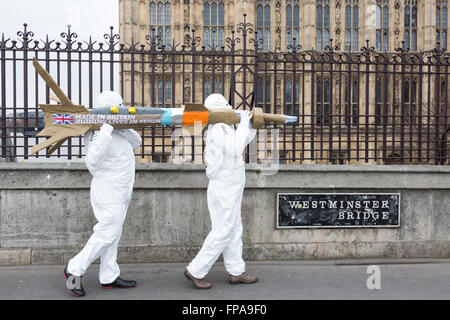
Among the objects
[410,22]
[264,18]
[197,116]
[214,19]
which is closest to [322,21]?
[264,18]

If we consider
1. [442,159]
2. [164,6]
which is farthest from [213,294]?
[164,6]

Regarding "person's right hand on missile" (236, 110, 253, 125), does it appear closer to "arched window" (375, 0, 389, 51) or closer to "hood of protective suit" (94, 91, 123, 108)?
"hood of protective suit" (94, 91, 123, 108)

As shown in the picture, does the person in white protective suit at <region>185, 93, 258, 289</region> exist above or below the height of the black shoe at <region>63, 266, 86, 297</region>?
above

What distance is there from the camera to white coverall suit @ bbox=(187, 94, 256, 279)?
4621 millimetres

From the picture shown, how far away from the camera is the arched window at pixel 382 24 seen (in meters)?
27.9

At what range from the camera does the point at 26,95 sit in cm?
606

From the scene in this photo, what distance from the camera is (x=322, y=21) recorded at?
2781cm

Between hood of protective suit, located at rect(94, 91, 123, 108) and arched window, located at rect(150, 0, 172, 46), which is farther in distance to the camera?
arched window, located at rect(150, 0, 172, 46)

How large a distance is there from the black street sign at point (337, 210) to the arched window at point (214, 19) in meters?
22.5

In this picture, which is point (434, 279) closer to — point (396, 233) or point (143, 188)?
point (396, 233)

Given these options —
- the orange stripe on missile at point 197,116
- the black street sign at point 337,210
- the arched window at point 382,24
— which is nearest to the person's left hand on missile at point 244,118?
the orange stripe on missile at point 197,116

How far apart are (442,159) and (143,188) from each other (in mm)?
4612

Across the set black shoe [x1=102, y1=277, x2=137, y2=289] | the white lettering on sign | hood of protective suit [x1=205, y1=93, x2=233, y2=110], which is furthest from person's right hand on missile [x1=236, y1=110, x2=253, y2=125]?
black shoe [x1=102, y1=277, x2=137, y2=289]

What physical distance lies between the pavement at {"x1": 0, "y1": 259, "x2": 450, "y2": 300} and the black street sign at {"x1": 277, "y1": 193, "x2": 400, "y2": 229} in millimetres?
522
